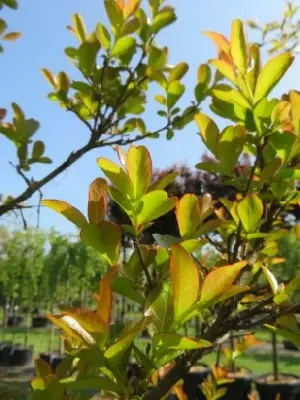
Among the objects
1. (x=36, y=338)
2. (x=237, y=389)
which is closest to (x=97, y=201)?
(x=237, y=389)

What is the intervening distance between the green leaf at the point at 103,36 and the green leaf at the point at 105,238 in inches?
34.8

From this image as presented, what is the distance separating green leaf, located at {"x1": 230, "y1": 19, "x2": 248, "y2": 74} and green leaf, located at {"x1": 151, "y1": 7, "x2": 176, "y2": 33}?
784mm

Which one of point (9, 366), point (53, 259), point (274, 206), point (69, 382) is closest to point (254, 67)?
point (274, 206)

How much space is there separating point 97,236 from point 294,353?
1220cm

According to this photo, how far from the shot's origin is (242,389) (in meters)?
4.98

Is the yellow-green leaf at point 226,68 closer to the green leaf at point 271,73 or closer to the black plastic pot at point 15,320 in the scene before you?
the green leaf at point 271,73

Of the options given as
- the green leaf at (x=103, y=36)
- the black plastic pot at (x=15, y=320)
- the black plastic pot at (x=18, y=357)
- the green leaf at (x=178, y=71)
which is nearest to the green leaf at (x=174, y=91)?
the green leaf at (x=178, y=71)

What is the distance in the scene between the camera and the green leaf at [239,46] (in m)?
0.68

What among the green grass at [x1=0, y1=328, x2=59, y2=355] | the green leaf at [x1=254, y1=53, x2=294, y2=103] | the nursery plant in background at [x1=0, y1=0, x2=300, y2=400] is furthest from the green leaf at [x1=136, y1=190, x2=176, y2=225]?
the green grass at [x1=0, y1=328, x2=59, y2=355]

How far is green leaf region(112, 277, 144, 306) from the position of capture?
556mm

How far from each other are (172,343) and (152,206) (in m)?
0.17

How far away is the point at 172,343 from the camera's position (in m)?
0.44

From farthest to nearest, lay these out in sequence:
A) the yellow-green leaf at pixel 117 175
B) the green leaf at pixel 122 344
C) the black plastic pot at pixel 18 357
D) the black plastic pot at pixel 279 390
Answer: the black plastic pot at pixel 18 357 → the black plastic pot at pixel 279 390 → the yellow-green leaf at pixel 117 175 → the green leaf at pixel 122 344

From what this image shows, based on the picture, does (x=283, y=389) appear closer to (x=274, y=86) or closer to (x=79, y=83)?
(x=79, y=83)
